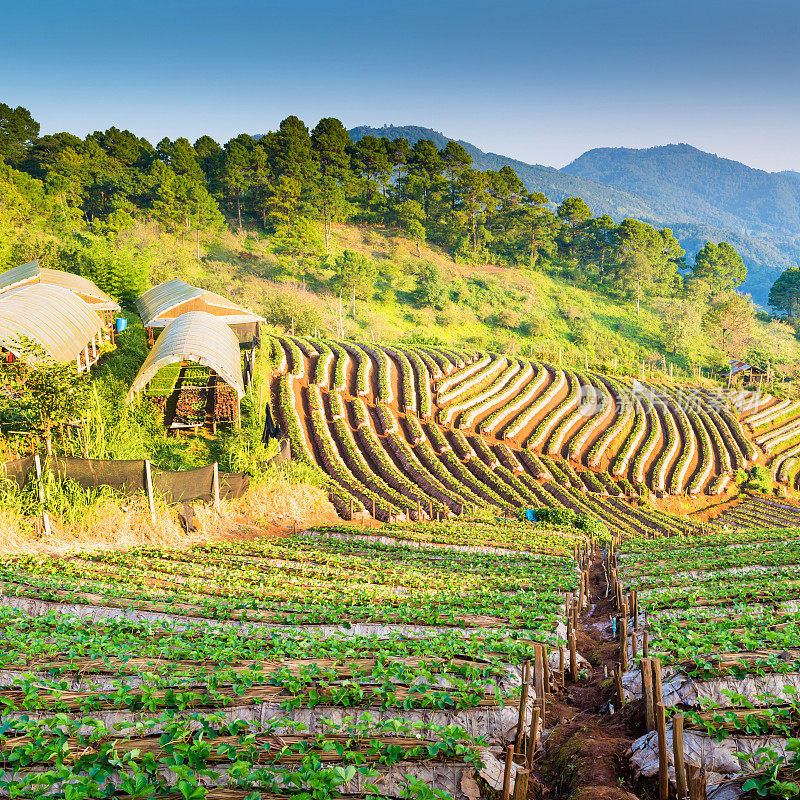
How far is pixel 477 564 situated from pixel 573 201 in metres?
74.2

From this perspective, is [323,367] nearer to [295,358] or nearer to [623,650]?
[295,358]

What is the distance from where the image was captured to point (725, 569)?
11.6 m

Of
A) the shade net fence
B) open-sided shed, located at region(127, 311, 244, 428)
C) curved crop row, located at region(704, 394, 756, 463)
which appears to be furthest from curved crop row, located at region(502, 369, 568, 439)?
the shade net fence

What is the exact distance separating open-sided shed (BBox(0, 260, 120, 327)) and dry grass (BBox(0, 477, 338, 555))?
12.2 metres

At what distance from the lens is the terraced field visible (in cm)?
2239

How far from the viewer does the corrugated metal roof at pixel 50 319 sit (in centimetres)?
1669

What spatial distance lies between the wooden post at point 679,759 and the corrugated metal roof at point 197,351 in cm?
1641

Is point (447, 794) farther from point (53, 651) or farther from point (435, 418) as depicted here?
point (435, 418)

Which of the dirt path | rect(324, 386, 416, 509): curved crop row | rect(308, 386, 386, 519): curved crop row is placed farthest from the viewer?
rect(324, 386, 416, 509): curved crop row

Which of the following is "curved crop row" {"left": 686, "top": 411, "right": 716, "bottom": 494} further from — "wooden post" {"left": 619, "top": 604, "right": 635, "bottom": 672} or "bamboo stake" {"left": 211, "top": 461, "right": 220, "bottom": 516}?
"wooden post" {"left": 619, "top": 604, "right": 635, "bottom": 672}

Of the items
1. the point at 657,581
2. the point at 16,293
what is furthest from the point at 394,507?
the point at 16,293

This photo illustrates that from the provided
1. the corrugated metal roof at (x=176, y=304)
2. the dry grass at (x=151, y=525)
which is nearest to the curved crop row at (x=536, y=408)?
the corrugated metal roof at (x=176, y=304)

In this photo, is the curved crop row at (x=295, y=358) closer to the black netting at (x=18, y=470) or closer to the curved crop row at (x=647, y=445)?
the black netting at (x=18, y=470)

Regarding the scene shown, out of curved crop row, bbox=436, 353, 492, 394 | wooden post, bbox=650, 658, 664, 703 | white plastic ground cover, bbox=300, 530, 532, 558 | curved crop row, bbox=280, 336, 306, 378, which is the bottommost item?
white plastic ground cover, bbox=300, 530, 532, 558
